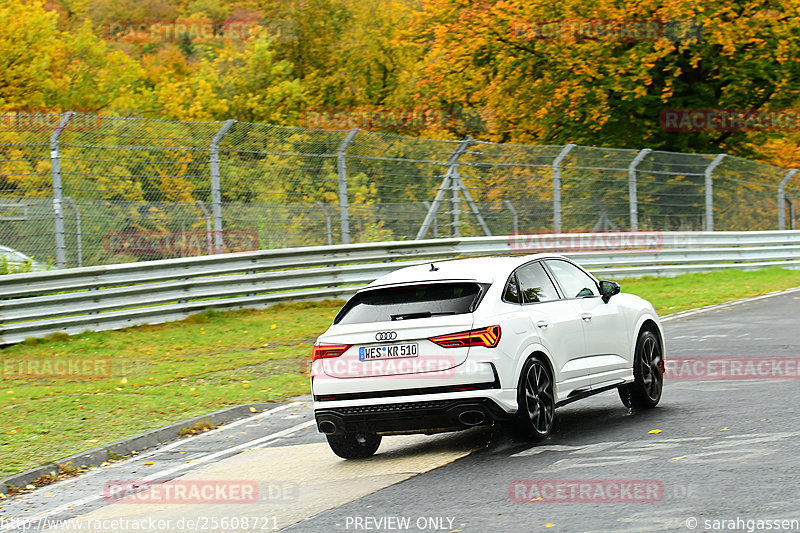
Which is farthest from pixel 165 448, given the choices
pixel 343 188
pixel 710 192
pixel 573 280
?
pixel 710 192

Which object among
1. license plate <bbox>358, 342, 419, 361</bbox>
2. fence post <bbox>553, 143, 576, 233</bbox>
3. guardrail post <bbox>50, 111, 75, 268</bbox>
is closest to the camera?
license plate <bbox>358, 342, 419, 361</bbox>

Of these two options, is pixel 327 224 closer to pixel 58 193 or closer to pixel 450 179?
pixel 450 179

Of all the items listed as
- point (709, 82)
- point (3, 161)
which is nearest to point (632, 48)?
point (709, 82)

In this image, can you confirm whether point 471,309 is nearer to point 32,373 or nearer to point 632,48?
point 32,373

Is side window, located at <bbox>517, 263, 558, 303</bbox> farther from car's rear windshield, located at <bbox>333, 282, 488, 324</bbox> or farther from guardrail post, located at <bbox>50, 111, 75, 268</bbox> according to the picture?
guardrail post, located at <bbox>50, 111, 75, 268</bbox>

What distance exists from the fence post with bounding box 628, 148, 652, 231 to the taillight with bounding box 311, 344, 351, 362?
18.8m

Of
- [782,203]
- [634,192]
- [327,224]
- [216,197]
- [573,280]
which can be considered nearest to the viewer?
[573,280]

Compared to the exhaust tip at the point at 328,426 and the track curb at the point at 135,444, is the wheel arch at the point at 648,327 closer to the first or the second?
the exhaust tip at the point at 328,426

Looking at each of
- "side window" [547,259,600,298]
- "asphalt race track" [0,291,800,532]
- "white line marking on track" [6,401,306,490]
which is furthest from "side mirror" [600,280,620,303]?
"white line marking on track" [6,401,306,490]

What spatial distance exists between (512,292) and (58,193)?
946cm

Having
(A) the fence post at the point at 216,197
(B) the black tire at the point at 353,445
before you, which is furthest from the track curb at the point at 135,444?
(A) the fence post at the point at 216,197

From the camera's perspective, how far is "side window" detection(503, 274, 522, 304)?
8.38 m

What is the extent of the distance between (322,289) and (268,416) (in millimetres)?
8747

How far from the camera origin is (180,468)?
8602mm
